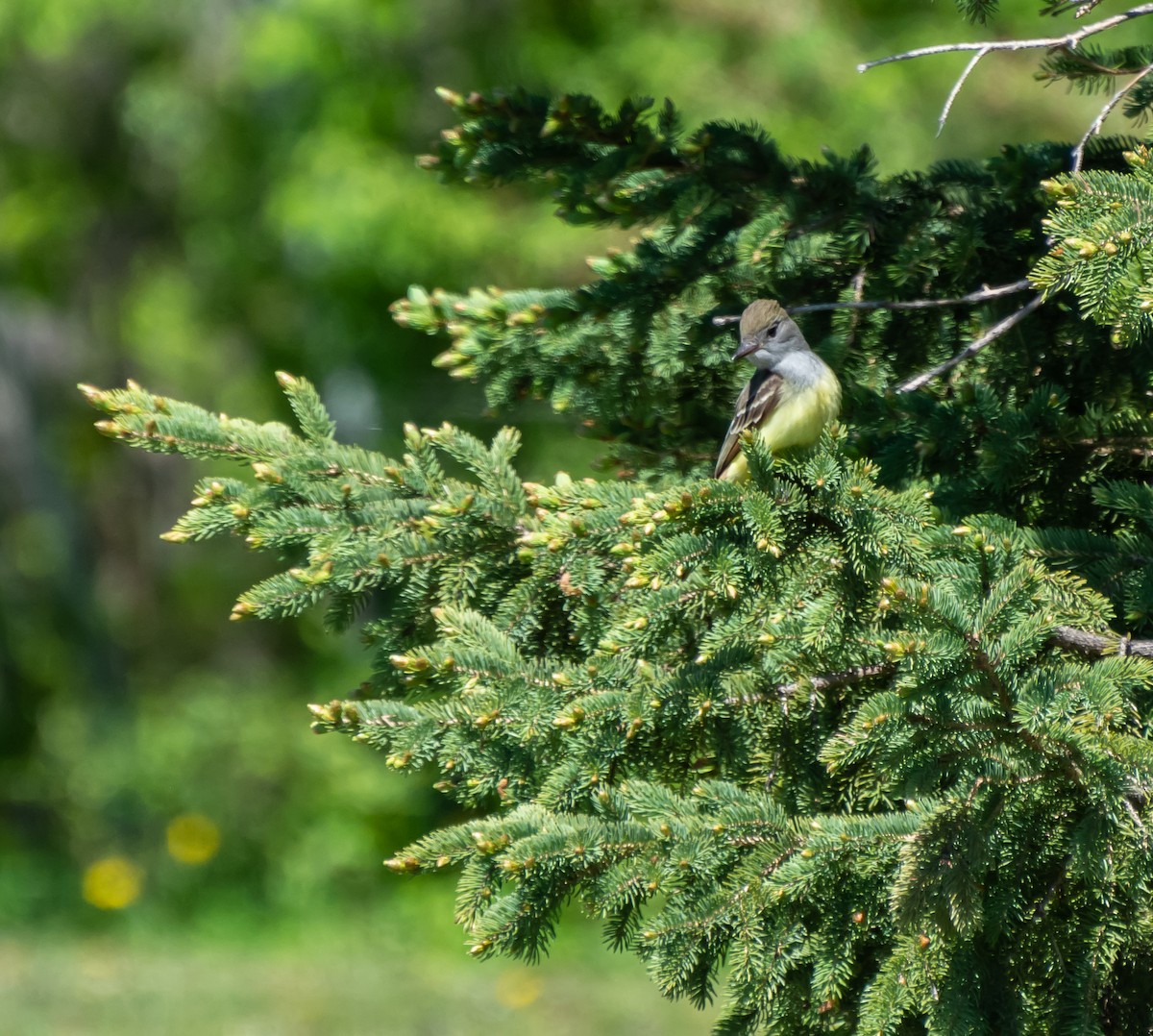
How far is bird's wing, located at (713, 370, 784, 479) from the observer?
320 centimetres

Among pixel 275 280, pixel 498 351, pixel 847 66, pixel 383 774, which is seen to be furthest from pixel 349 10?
pixel 498 351

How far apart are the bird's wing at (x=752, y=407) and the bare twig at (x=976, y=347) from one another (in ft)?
0.95

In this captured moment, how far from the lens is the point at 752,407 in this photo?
328 centimetres

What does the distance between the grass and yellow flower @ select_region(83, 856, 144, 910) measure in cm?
17

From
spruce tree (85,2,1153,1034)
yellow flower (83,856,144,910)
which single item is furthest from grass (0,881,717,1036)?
spruce tree (85,2,1153,1034)

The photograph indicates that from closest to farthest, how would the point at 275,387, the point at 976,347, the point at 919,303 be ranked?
the point at 976,347, the point at 919,303, the point at 275,387

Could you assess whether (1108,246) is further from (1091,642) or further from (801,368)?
(801,368)

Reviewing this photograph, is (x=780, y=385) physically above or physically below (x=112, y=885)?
above

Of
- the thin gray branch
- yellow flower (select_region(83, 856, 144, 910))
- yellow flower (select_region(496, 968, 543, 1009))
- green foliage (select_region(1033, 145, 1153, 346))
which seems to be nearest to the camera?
green foliage (select_region(1033, 145, 1153, 346))

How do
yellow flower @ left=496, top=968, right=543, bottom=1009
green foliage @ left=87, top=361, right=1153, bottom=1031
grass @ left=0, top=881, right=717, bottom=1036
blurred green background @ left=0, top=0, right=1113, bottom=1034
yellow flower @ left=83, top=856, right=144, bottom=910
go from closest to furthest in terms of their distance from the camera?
green foliage @ left=87, top=361, right=1153, bottom=1031 < grass @ left=0, top=881, right=717, bottom=1036 < yellow flower @ left=496, top=968, right=543, bottom=1009 < blurred green background @ left=0, top=0, right=1113, bottom=1034 < yellow flower @ left=83, top=856, right=144, bottom=910

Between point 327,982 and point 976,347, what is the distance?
6730 mm

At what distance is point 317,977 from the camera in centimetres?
846

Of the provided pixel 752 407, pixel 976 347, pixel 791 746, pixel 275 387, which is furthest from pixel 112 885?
pixel 976 347

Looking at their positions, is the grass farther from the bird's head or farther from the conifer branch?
the conifer branch
